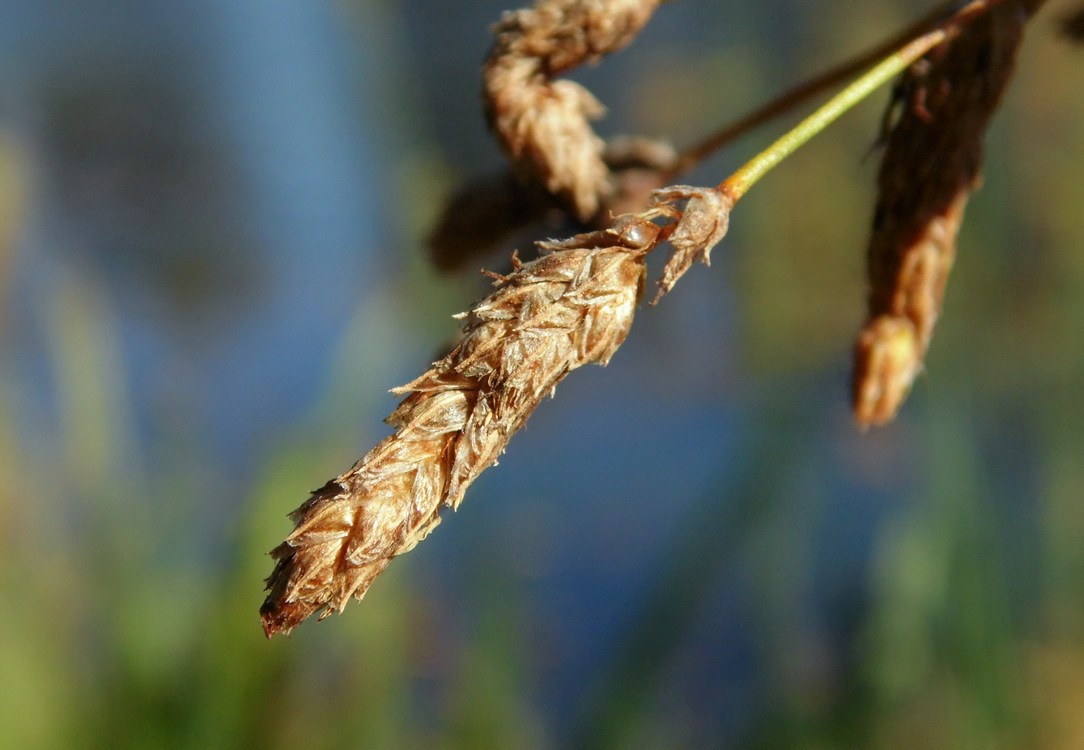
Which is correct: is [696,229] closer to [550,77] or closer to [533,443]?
[550,77]

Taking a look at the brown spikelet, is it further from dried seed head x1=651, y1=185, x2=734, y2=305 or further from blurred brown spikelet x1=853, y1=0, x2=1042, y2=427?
blurred brown spikelet x1=853, y1=0, x2=1042, y2=427

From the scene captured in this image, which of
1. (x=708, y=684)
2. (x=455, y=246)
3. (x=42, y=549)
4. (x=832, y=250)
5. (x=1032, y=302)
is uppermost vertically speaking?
(x=455, y=246)

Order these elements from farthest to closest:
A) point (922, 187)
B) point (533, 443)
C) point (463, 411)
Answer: point (533, 443) → point (922, 187) → point (463, 411)

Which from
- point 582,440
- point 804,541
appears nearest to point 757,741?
point 804,541

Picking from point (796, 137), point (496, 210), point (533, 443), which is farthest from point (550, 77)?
point (533, 443)

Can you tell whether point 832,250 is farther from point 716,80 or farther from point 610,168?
point 610,168

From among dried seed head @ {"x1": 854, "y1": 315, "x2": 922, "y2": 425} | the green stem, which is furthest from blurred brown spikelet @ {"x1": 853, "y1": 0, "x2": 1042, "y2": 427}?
the green stem

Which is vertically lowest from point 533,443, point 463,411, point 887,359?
point 533,443
